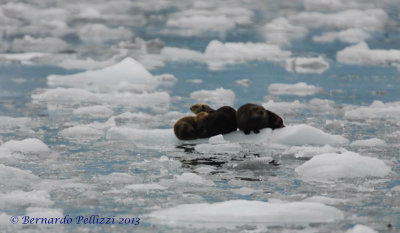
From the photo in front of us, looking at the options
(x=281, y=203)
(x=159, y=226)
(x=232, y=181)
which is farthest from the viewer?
(x=232, y=181)

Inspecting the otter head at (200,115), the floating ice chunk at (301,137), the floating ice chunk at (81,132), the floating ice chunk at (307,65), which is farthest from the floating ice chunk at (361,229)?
the floating ice chunk at (307,65)

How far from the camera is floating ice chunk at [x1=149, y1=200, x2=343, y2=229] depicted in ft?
13.9

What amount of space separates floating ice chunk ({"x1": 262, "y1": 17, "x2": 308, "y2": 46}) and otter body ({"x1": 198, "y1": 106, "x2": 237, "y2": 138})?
35.8ft

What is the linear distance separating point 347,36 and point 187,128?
12.6 metres

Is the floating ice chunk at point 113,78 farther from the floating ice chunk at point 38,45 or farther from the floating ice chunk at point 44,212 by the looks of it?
the floating ice chunk at point 44,212

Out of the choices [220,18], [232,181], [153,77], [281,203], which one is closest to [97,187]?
[232,181]

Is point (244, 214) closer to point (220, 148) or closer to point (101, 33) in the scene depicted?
point (220, 148)

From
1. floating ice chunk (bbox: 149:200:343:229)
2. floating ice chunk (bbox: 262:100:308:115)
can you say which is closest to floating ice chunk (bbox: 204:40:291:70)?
floating ice chunk (bbox: 262:100:308:115)

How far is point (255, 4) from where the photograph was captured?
26641mm

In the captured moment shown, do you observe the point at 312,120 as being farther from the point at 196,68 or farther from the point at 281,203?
the point at 196,68

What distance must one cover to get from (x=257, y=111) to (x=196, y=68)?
755 centimetres

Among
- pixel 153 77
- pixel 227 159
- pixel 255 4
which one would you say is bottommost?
pixel 227 159

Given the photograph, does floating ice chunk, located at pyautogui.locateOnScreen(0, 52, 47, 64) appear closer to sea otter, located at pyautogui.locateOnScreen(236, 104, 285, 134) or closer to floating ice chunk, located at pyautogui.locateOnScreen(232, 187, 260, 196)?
sea otter, located at pyautogui.locateOnScreen(236, 104, 285, 134)

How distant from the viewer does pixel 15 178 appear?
17.5 ft
